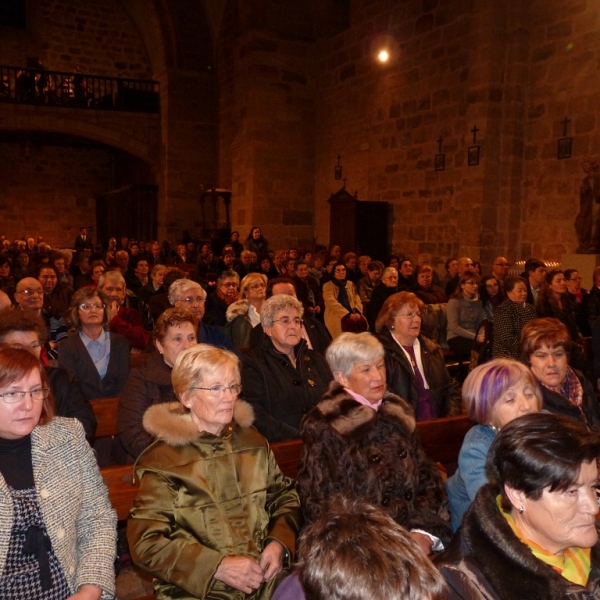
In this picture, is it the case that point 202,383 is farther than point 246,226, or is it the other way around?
point 246,226

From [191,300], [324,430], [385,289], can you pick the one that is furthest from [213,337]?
[385,289]

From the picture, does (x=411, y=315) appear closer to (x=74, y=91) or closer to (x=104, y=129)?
(x=104, y=129)

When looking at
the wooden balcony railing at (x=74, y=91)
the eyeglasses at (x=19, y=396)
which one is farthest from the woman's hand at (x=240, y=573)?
the wooden balcony railing at (x=74, y=91)

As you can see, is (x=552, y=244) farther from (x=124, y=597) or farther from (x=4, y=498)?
(x=4, y=498)

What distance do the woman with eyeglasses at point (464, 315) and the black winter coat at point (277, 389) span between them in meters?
3.01

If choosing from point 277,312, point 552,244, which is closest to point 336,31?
point 552,244

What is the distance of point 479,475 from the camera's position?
7.32ft

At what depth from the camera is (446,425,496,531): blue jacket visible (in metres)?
2.23

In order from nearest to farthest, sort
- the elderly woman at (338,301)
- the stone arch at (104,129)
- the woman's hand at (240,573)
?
the woman's hand at (240,573), the elderly woman at (338,301), the stone arch at (104,129)

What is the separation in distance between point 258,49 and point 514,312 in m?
11.0

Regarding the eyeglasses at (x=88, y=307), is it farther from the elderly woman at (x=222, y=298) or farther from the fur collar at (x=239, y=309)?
the elderly woman at (x=222, y=298)

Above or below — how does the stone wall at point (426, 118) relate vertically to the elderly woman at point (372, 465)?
above

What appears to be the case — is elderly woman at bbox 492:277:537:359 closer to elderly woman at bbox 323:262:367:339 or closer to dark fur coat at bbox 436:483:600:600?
elderly woman at bbox 323:262:367:339

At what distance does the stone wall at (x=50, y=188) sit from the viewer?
778 inches
